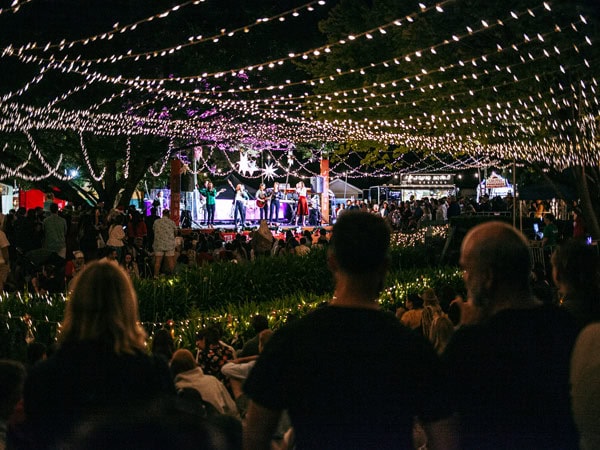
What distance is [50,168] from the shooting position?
1128 inches

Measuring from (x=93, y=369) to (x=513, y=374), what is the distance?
1.30 m

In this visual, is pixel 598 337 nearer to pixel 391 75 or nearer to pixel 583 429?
pixel 583 429

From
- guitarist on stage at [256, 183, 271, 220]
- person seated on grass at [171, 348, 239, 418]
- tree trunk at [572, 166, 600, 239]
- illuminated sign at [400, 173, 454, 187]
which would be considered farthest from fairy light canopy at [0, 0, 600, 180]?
illuminated sign at [400, 173, 454, 187]

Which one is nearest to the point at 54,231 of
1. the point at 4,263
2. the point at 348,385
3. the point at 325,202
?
the point at 4,263

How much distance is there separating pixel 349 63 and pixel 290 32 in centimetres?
676

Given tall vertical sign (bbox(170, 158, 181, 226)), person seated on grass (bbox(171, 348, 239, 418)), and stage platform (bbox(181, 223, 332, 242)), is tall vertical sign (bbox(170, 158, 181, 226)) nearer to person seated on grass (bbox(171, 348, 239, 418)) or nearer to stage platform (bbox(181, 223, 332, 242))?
stage platform (bbox(181, 223, 332, 242))

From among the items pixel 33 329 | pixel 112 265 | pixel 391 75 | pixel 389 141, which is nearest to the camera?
pixel 112 265

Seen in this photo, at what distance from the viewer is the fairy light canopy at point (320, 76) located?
1653 centimetres

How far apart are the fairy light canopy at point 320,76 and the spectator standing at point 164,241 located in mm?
2801

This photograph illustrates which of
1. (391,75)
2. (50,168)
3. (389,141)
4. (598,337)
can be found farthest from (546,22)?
(50,168)

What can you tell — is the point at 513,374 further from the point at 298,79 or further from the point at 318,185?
the point at 318,185

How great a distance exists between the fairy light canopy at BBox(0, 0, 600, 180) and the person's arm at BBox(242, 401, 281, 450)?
1150cm

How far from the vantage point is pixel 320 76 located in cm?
2234

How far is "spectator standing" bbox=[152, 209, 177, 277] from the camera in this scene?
51.9 feet
